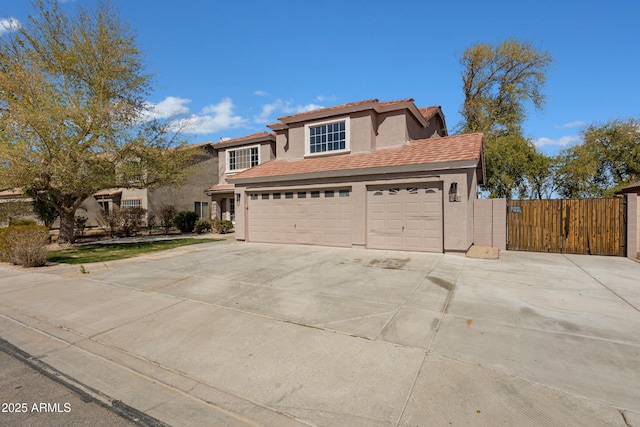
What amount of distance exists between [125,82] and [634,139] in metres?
32.5

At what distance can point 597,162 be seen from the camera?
2217cm

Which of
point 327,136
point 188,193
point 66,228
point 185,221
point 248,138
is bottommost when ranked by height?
point 66,228

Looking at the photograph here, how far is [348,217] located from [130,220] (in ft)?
48.4

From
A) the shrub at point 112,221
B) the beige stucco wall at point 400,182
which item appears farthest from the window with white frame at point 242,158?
the shrub at point 112,221

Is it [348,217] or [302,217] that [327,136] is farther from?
Result: [348,217]

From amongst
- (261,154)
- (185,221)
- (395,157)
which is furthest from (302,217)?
(185,221)

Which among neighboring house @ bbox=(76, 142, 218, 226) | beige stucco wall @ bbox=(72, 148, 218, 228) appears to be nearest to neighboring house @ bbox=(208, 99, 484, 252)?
beige stucco wall @ bbox=(72, 148, 218, 228)

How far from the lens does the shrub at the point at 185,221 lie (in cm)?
2077

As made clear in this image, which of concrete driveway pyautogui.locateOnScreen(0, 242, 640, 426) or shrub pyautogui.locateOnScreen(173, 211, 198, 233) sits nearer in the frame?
concrete driveway pyautogui.locateOnScreen(0, 242, 640, 426)

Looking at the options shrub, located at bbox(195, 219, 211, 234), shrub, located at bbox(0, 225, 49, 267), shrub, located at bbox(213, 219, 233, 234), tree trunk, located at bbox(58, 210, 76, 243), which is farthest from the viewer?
shrub, located at bbox(195, 219, 211, 234)

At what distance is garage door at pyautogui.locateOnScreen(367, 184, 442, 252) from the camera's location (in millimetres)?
10852

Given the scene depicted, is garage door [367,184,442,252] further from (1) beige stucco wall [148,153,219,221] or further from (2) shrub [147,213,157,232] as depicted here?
(2) shrub [147,213,157,232]

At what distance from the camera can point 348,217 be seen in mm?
12445

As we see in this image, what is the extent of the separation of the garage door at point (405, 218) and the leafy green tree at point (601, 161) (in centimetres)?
1589
